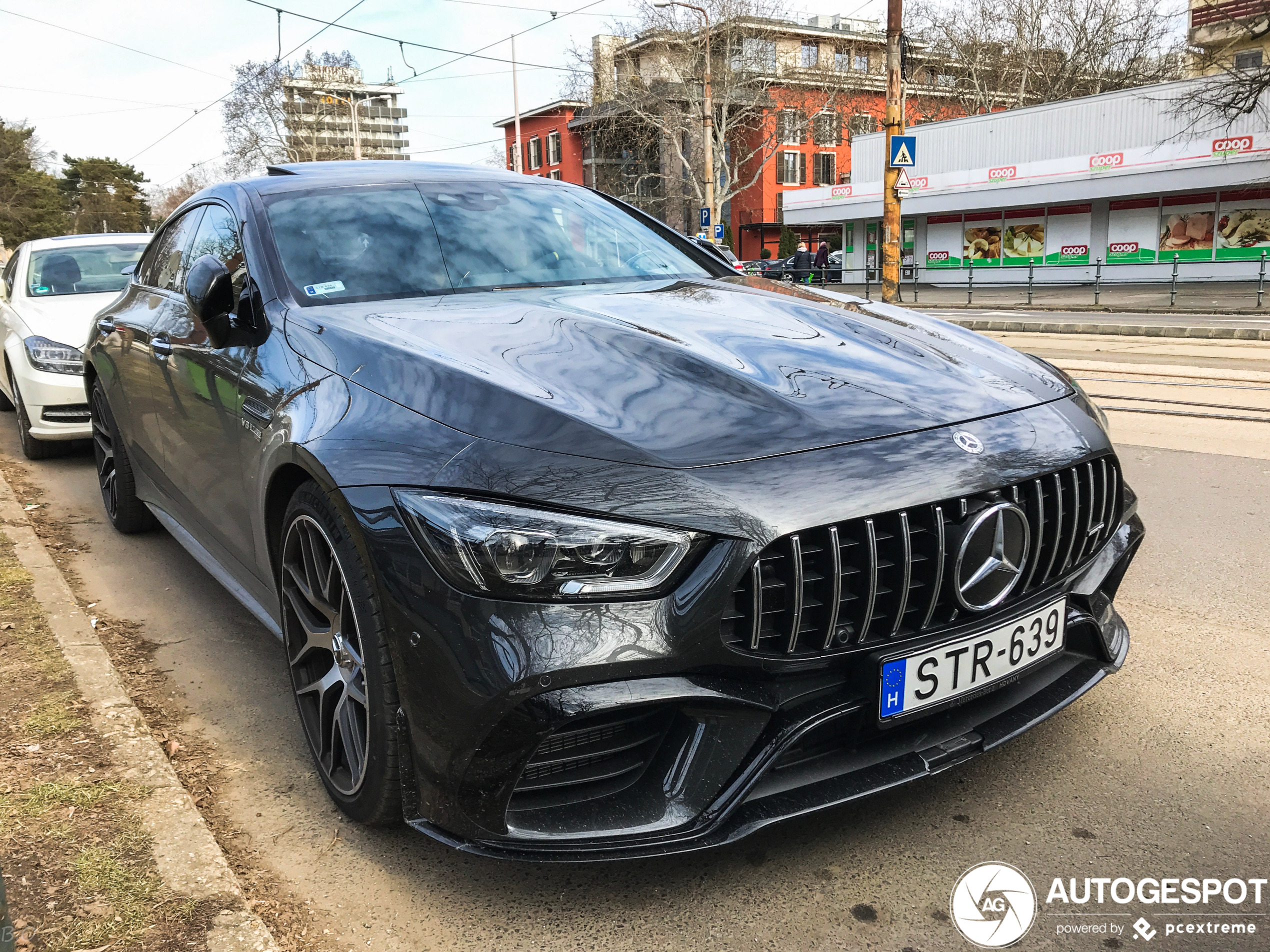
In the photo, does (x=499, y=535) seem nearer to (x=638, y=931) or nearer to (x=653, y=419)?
(x=653, y=419)

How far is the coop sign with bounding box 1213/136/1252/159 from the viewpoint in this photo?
25.5 m

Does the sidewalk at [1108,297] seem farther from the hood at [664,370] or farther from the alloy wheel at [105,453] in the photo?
the hood at [664,370]

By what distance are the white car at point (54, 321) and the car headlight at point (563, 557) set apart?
5.00 m

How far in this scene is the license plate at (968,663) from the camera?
201 cm

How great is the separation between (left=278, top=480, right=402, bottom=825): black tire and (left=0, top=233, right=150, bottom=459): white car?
4181 mm

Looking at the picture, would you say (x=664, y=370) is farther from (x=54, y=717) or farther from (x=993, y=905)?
(x=54, y=717)

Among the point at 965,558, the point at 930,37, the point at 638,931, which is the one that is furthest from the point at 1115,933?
the point at 930,37

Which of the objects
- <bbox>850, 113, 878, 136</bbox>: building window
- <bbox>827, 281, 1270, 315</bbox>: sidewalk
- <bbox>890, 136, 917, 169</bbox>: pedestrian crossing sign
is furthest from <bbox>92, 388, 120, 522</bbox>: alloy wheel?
<bbox>850, 113, 878, 136</bbox>: building window

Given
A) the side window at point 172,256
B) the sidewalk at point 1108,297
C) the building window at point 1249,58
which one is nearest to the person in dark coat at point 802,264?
the sidewalk at point 1108,297

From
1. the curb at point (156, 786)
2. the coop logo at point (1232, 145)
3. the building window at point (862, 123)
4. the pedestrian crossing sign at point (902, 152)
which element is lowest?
the curb at point (156, 786)

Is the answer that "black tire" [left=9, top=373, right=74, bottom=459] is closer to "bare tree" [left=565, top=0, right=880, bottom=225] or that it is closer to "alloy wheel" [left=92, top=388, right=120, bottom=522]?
"alloy wheel" [left=92, top=388, right=120, bottom=522]

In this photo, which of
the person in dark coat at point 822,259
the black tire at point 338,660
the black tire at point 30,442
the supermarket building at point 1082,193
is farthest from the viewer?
the person in dark coat at point 822,259

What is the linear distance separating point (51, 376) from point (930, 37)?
47.9 m

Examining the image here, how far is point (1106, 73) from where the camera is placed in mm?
44250
